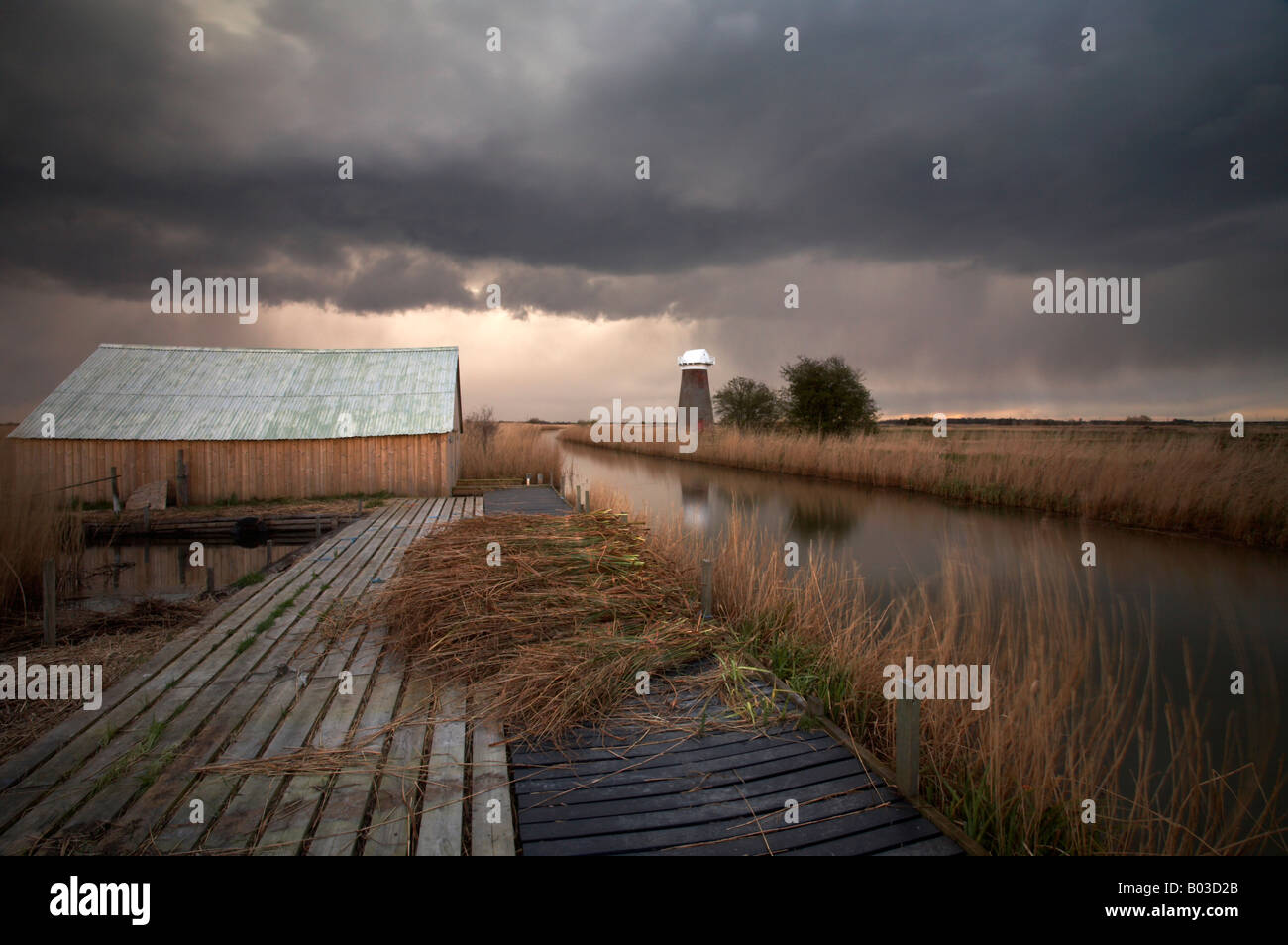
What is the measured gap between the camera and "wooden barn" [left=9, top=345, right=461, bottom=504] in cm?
1533

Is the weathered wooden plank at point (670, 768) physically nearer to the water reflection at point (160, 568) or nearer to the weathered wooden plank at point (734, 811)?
the weathered wooden plank at point (734, 811)

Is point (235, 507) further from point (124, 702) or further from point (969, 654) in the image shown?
point (969, 654)

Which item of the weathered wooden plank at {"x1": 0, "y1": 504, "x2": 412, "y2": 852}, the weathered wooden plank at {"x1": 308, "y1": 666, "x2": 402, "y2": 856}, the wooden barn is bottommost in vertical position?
the weathered wooden plank at {"x1": 308, "y1": 666, "x2": 402, "y2": 856}

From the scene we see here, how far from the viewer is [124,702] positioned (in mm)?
3443

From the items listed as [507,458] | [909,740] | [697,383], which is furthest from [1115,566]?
[697,383]

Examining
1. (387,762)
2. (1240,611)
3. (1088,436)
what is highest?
(1088,436)

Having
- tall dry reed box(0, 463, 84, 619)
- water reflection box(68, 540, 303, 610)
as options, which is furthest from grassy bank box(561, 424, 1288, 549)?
tall dry reed box(0, 463, 84, 619)

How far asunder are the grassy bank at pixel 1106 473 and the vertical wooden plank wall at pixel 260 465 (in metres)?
11.7

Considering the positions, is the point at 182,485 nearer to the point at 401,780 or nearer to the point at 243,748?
the point at 243,748

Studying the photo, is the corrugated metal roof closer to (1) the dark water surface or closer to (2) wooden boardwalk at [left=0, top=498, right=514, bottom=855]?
(1) the dark water surface

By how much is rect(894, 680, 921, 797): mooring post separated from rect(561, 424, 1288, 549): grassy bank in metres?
9.49

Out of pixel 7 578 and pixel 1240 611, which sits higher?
pixel 7 578
